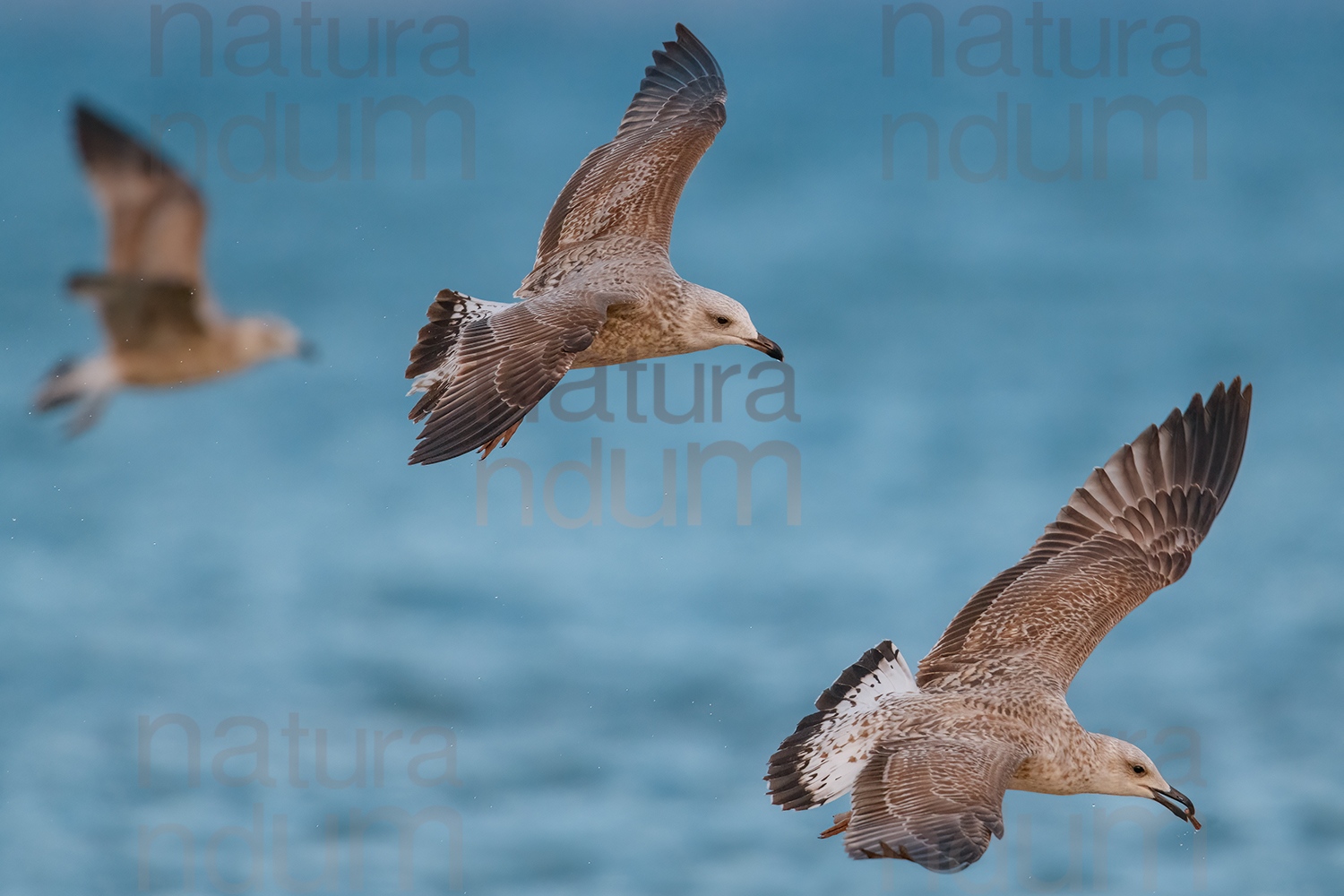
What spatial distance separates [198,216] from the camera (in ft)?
25.2

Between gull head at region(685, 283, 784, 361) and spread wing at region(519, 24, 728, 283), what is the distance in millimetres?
1180

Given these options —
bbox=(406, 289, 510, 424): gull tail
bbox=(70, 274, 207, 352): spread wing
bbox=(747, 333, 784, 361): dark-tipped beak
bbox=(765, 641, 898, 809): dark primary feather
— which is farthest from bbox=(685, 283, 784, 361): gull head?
bbox=(70, 274, 207, 352): spread wing

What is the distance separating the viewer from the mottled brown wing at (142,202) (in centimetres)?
769

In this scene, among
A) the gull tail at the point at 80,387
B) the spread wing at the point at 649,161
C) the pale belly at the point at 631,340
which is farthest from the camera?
the spread wing at the point at 649,161

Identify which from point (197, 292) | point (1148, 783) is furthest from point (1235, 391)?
point (197, 292)

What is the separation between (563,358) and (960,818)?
2995mm

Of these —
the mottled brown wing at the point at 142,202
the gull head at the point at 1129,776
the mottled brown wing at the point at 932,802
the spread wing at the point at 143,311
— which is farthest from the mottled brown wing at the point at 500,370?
the gull head at the point at 1129,776

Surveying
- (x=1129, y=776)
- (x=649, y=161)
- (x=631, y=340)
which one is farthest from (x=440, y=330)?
(x=1129, y=776)

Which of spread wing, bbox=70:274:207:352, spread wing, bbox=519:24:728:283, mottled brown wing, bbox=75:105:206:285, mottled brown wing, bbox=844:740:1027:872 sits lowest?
mottled brown wing, bbox=844:740:1027:872

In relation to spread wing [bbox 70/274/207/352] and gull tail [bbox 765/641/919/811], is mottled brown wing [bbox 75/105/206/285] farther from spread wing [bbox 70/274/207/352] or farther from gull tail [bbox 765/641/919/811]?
gull tail [bbox 765/641/919/811]

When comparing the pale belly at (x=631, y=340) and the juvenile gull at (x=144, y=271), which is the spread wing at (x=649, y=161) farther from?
the juvenile gull at (x=144, y=271)

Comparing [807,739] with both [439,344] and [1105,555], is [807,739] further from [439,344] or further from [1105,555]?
[439,344]

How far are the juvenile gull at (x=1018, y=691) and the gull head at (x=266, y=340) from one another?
Result: 320 centimetres

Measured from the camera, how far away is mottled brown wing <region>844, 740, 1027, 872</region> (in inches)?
311
